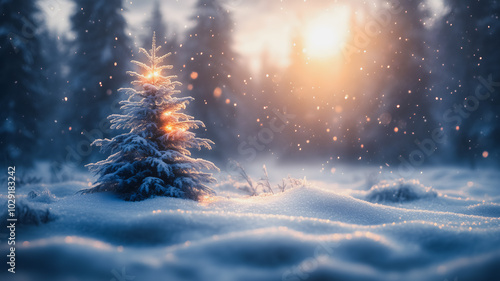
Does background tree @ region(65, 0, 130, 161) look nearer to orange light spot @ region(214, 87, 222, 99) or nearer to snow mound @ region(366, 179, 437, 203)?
orange light spot @ region(214, 87, 222, 99)

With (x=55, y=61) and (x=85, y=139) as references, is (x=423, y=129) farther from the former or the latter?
(x=55, y=61)

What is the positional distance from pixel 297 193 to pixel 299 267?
2794 millimetres

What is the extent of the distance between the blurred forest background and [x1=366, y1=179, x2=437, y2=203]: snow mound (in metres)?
9.04

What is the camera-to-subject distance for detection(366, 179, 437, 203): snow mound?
8.05 metres

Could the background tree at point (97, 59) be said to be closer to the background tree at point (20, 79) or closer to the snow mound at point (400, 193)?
the background tree at point (20, 79)

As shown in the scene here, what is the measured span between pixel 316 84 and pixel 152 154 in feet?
60.4

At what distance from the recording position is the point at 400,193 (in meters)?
8.18

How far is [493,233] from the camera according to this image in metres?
3.09

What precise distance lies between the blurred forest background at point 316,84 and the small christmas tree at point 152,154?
11069mm

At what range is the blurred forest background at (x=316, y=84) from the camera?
45.1 feet

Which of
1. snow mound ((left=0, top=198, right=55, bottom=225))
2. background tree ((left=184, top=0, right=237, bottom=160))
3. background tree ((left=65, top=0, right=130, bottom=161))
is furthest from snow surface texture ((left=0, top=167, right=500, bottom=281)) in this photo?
background tree ((left=184, top=0, right=237, bottom=160))

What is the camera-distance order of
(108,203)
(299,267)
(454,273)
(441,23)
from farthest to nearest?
(441,23)
(108,203)
(299,267)
(454,273)

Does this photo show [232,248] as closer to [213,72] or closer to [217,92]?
[217,92]

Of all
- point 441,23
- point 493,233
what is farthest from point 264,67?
point 493,233
